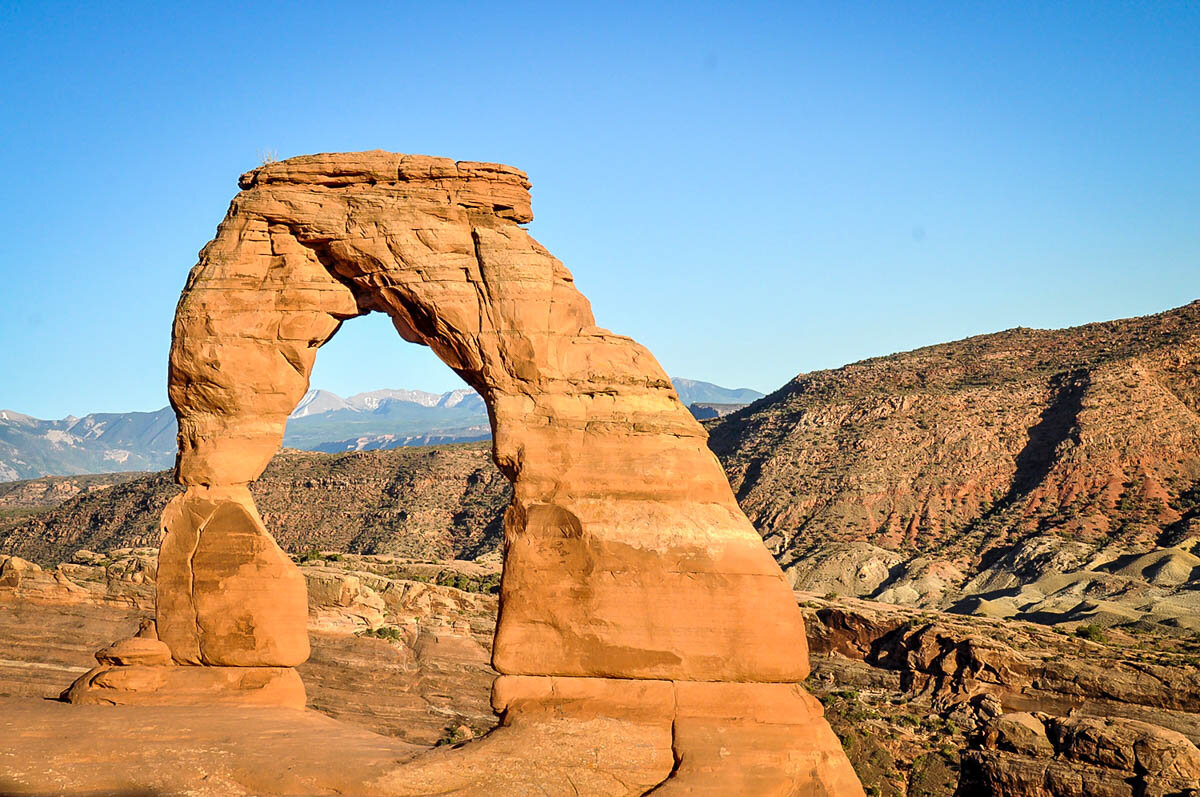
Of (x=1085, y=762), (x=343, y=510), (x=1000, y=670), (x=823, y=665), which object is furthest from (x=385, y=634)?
(x=343, y=510)

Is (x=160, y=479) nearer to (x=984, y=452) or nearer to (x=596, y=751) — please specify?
(x=984, y=452)

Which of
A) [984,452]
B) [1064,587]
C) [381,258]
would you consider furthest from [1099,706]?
[984,452]

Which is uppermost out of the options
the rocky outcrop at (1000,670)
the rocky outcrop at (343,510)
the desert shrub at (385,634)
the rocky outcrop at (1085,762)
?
the rocky outcrop at (343,510)

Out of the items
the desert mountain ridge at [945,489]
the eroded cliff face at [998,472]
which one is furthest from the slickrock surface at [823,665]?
the eroded cliff face at [998,472]

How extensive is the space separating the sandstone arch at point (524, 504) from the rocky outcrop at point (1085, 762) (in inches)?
574

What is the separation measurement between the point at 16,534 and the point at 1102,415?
212 feet

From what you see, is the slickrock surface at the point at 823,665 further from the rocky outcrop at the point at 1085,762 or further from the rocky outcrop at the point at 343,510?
the rocky outcrop at the point at 343,510

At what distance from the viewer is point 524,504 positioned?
14367 millimetres


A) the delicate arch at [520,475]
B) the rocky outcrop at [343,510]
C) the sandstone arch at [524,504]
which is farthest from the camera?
the rocky outcrop at [343,510]

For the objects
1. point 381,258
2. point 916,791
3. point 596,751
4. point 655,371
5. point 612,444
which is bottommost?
point 916,791

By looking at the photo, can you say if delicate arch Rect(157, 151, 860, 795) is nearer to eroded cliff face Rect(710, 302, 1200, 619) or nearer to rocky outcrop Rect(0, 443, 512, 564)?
eroded cliff face Rect(710, 302, 1200, 619)

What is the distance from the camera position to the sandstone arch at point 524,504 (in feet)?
43.6

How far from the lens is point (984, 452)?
6825 centimetres

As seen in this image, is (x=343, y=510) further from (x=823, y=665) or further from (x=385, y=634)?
(x=823, y=665)
